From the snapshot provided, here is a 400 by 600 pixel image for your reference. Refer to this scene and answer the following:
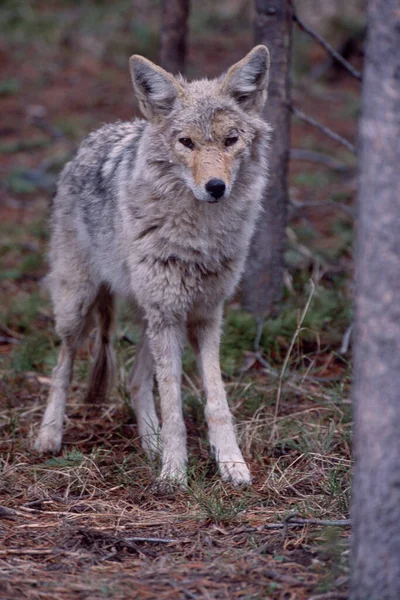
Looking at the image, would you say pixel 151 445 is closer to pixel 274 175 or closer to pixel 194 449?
pixel 194 449

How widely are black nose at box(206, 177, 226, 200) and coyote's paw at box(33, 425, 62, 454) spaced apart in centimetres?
206

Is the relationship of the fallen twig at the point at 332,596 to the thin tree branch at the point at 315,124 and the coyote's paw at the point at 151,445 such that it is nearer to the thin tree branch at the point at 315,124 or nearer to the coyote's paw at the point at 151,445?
the coyote's paw at the point at 151,445

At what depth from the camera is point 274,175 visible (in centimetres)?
632

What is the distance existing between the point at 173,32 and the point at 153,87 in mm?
2682

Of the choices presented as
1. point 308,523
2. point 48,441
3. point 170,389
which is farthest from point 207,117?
point 48,441

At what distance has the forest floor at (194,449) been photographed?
3324 millimetres

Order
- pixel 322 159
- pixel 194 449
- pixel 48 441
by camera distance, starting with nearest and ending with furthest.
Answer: pixel 194 449 < pixel 48 441 < pixel 322 159

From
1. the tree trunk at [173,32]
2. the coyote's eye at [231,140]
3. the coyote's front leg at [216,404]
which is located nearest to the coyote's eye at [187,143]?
the coyote's eye at [231,140]

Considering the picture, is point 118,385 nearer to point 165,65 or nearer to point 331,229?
point 165,65

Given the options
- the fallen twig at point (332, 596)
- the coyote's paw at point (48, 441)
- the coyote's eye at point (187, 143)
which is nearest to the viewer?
the fallen twig at point (332, 596)

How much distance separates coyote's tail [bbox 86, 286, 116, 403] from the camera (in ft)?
18.7

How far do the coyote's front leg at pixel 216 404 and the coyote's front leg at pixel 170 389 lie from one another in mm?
155

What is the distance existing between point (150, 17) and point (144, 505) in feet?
39.5

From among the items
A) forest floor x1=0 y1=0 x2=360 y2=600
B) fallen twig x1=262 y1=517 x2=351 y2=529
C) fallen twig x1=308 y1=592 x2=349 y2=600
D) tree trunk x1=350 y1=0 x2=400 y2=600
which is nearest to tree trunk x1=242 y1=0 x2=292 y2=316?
forest floor x1=0 y1=0 x2=360 y2=600
